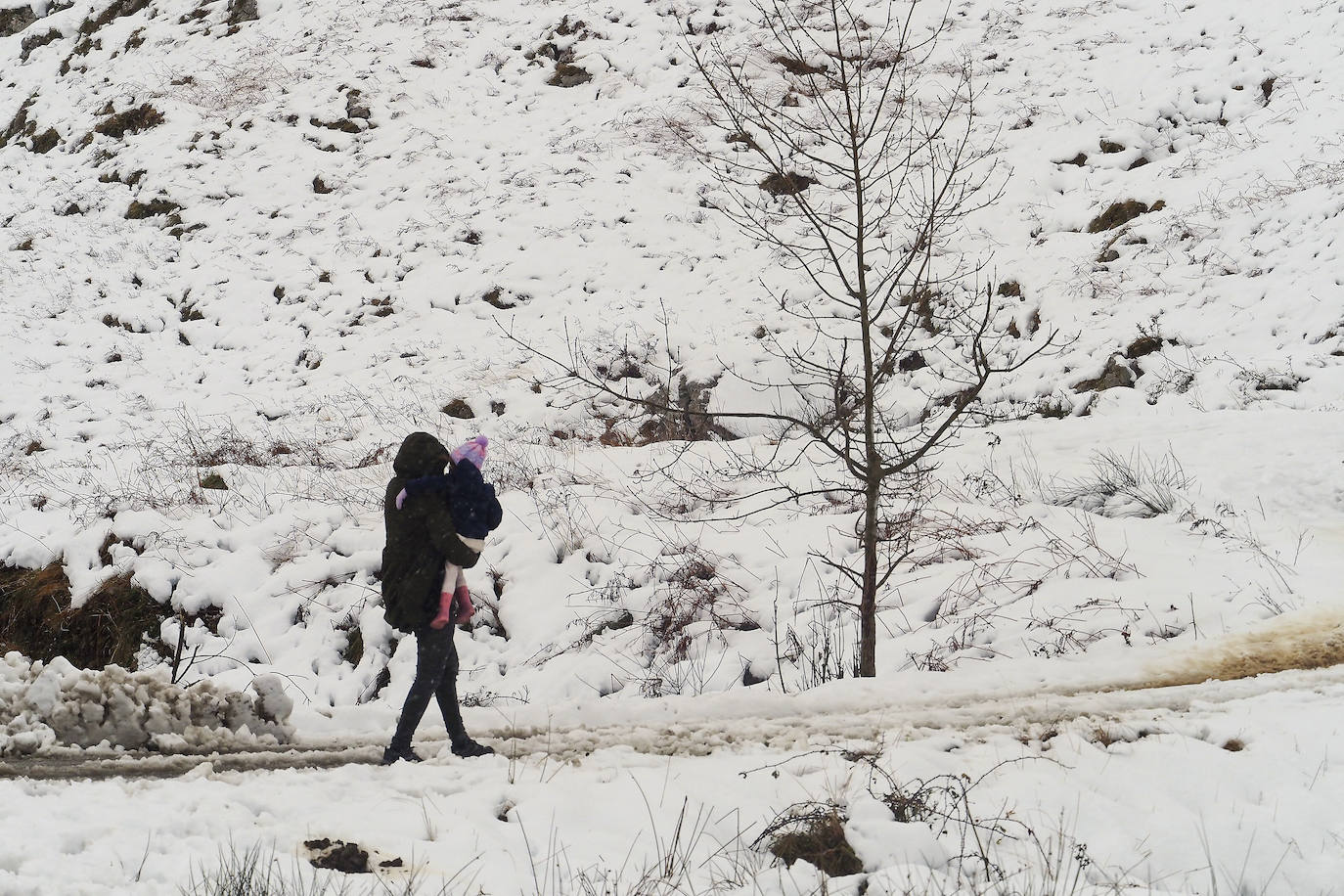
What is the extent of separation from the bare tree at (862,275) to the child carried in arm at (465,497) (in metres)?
0.69

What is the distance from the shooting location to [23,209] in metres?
14.8

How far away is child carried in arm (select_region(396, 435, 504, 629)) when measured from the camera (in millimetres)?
3619

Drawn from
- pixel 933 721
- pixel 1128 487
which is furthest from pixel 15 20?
pixel 933 721

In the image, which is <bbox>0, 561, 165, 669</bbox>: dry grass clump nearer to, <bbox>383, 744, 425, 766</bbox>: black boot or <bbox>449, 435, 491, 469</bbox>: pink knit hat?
<bbox>383, 744, 425, 766</bbox>: black boot

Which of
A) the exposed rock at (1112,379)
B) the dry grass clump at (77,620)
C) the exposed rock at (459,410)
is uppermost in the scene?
the exposed rock at (459,410)

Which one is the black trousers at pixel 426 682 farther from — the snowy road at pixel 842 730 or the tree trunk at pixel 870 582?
the tree trunk at pixel 870 582

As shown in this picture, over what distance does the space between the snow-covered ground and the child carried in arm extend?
1008mm

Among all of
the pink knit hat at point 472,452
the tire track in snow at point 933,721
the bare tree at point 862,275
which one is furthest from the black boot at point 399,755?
the bare tree at point 862,275

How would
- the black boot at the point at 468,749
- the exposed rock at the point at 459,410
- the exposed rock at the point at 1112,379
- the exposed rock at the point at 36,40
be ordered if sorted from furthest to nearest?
the exposed rock at the point at 36,40, the exposed rock at the point at 459,410, the exposed rock at the point at 1112,379, the black boot at the point at 468,749

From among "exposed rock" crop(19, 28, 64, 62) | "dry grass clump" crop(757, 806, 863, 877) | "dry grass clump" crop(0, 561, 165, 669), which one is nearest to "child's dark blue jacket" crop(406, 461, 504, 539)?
"dry grass clump" crop(757, 806, 863, 877)

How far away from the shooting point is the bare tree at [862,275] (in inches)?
140

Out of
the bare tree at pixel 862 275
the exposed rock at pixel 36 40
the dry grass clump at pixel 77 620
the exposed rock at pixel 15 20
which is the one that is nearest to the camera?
the bare tree at pixel 862 275

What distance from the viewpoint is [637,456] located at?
746 cm

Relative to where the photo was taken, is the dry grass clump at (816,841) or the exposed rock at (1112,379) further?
the exposed rock at (1112,379)
